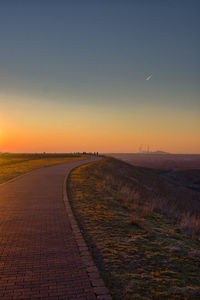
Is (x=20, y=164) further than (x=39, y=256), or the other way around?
(x=20, y=164)

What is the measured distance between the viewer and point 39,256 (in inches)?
225

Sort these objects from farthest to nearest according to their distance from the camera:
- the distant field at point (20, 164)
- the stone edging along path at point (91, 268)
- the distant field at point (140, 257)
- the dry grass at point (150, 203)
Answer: the distant field at point (20, 164) → the dry grass at point (150, 203) → the distant field at point (140, 257) → the stone edging along path at point (91, 268)

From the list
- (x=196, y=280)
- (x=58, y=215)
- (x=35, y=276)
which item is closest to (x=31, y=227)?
(x=58, y=215)

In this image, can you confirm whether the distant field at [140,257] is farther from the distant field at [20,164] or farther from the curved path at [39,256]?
the distant field at [20,164]

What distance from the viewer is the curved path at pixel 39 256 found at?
4.34m

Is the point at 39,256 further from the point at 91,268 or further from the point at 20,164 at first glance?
the point at 20,164

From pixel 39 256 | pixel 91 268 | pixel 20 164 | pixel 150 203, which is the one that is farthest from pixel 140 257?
pixel 20 164

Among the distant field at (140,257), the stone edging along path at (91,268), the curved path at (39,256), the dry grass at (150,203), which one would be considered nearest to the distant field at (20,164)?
the dry grass at (150,203)

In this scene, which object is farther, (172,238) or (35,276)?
(172,238)

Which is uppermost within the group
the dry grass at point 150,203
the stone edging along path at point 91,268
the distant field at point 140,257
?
the stone edging along path at point 91,268

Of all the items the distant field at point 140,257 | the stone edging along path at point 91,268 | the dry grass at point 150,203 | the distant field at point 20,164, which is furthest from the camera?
the distant field at point 20,164

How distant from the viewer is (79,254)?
19.0ft

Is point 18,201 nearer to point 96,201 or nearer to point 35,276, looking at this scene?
point 96,201

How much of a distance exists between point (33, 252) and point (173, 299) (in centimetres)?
317
